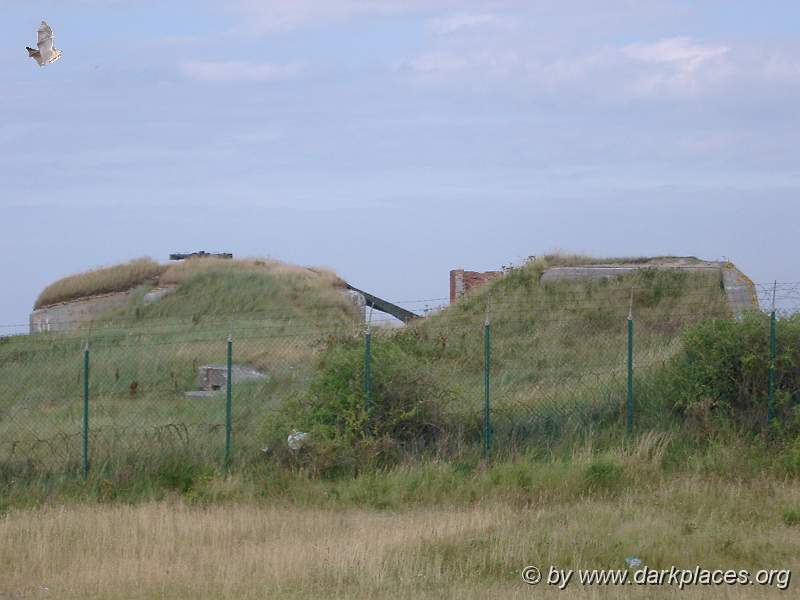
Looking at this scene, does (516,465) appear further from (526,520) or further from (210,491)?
(210,491)

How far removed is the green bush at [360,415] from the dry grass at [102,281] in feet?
70.2

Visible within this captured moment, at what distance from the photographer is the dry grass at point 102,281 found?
33938 millimetres

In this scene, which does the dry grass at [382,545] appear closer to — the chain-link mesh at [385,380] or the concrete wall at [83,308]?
the chain-link mesh at [385,380]

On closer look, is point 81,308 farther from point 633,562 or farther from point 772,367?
point 633,562

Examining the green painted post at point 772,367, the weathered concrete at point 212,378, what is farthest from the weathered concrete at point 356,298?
the green painted post at point 772,367

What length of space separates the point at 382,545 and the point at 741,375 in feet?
21.9

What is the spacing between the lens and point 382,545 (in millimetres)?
9375

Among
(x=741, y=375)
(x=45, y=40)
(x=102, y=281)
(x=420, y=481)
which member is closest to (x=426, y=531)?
(x=420, y=481)

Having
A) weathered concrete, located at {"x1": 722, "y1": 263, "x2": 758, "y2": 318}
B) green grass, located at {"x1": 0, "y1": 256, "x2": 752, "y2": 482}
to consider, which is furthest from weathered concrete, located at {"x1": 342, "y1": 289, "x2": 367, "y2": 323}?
weathered concrete, located at {"x1": 722, "y1": 263, "x2": 758, "y2": 318}

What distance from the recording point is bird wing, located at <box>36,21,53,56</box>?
12381 millimetres

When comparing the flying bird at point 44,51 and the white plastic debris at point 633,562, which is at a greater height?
the flying bird at point 44,51

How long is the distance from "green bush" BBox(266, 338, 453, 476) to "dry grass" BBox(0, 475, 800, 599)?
143 cm

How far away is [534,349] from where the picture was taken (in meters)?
20.1

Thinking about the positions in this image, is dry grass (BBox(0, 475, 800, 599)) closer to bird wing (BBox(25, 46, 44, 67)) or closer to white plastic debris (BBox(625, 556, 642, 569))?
white plastic debris (BBox(625, 556, 642, 569))
